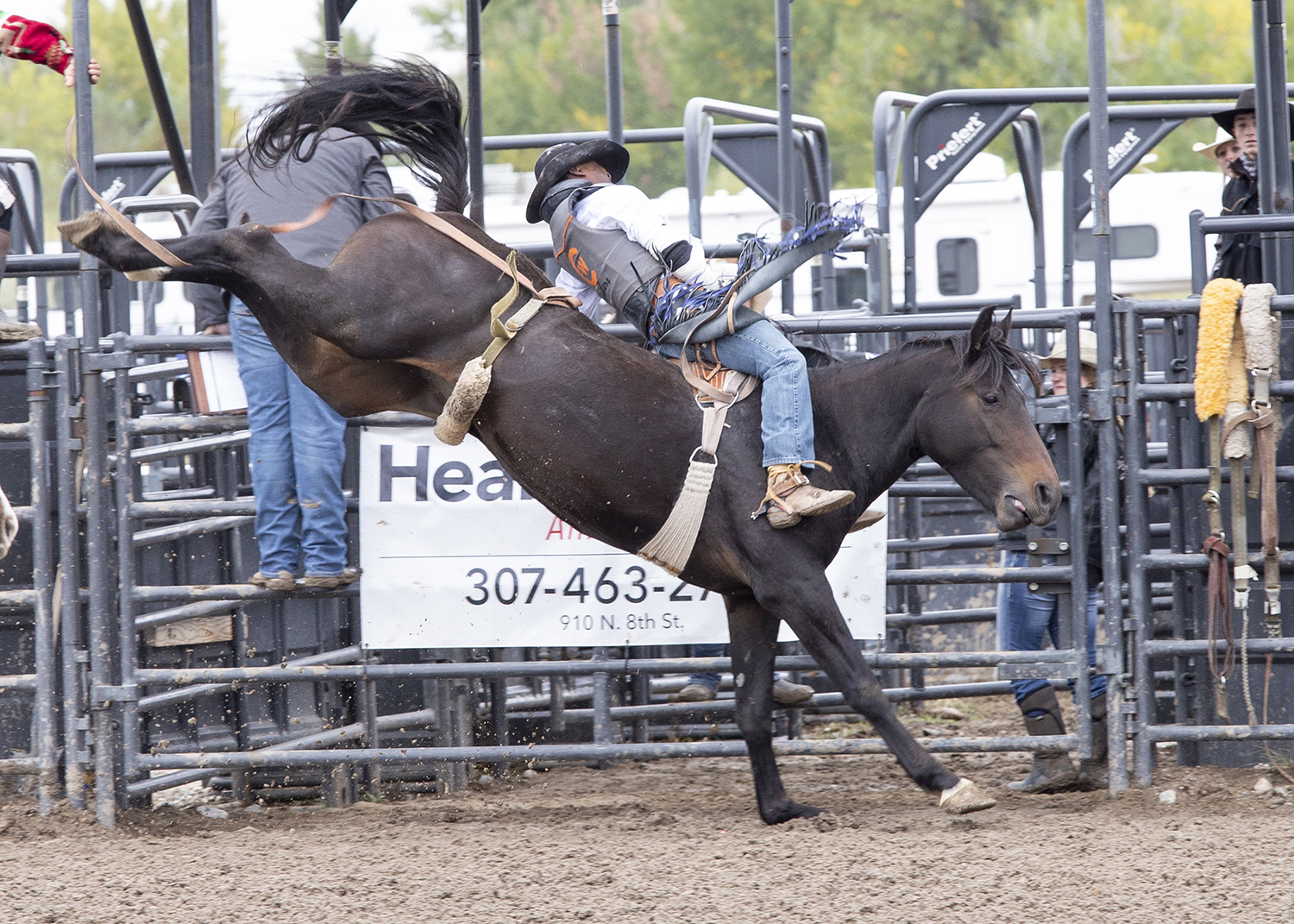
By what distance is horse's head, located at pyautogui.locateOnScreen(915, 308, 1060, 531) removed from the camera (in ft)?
15.0

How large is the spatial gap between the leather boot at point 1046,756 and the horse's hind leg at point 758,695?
3.41ft

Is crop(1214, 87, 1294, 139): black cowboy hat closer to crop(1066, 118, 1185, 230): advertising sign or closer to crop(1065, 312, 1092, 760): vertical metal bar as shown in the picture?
crop(1066, 118, 1185, 230): advertising sign

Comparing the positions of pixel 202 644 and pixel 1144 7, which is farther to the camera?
pixel 1144 7

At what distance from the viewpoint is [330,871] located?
4250mm

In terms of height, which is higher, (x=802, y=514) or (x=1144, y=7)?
(x=1144, y=7)

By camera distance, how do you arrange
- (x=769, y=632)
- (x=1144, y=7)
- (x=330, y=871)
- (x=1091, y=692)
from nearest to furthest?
(x=330, y=871), (x=769, y=632), (x=1091, y=692), (x=1144, y=7)

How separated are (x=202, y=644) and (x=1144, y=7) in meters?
26.5

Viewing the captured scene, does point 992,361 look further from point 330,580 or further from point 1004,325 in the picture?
point 330,580

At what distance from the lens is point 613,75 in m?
6.66

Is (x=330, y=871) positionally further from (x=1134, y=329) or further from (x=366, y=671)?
(x=1134, y=329)

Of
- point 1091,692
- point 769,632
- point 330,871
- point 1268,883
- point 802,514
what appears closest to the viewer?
point 1268,883

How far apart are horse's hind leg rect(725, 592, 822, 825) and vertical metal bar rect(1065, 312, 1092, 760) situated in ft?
3.36

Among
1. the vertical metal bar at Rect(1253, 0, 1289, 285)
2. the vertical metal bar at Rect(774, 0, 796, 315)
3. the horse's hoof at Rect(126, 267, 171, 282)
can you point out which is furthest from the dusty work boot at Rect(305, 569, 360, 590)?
the vertical metal bar at Rect(1253, 0, 1289, 285)

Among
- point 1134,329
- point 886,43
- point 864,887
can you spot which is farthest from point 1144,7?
point 864,887
